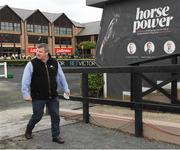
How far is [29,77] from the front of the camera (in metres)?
6.60

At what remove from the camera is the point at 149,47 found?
11.6 meters

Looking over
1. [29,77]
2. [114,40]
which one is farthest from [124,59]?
[29,77]

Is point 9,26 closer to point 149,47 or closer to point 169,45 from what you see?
point 149,47

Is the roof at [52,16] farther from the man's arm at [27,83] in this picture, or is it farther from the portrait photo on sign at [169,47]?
the man's arm at [27,83]

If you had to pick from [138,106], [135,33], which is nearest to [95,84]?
[135,33]

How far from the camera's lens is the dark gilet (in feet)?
21.7

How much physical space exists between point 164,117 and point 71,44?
10065cm

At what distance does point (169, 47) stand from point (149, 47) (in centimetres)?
75

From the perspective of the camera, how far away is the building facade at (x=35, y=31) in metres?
91.1

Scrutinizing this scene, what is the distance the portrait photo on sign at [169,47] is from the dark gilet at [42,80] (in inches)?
205

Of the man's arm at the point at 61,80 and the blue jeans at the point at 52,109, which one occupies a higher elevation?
the man's arm at the point at 61,80

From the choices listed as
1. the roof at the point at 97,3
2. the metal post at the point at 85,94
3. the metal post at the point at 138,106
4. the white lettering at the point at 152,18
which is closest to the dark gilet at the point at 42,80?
the metal post at the point at 138,106

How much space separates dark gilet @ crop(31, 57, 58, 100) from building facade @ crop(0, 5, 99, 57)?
7642 cm

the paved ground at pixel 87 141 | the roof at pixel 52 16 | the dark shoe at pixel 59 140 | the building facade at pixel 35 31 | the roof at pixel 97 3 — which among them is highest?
the roof at pixel 52 16
